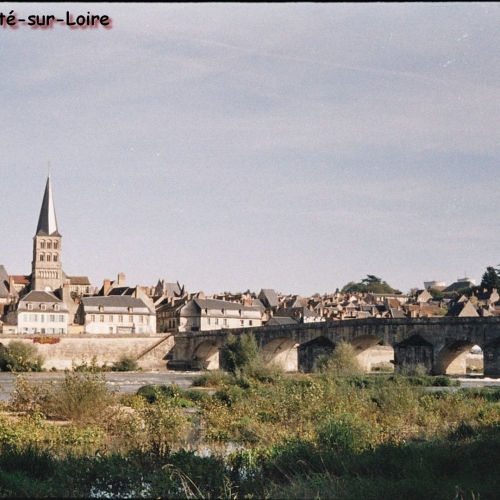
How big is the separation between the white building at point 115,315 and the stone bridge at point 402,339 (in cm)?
1916

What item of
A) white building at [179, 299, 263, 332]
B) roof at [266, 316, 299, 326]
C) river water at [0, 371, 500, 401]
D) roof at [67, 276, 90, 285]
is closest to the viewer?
river water at [0, 371, 500, 401]

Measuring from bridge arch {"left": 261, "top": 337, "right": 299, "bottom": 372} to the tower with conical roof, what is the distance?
52.0 m

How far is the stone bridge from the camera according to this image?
49.8 meters

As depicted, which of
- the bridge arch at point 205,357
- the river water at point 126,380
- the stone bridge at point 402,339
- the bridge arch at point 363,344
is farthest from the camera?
the bridge arch at point 205,357

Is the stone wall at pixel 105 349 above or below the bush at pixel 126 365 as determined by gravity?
above

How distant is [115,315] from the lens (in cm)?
8556

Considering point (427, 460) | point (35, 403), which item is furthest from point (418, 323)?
point (427, 460)

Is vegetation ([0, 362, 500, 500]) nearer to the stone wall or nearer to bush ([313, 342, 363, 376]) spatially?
bush ([313, 342, 363, 376])

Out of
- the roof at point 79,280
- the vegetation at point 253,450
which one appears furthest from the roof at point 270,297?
the vegetation at point 253,450

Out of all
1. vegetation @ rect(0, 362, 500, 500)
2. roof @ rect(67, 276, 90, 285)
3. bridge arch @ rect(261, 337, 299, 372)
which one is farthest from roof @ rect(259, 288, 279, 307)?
vegetation @ rect(0, 362, 500, 500)

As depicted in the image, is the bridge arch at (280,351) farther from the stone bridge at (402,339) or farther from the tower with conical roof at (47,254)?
the tower with conical roof at (47,254)

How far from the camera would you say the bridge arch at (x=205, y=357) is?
76.5 m

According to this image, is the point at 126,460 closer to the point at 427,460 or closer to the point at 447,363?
the point at 427,460

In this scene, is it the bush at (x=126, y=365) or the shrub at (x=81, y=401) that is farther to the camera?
the bush at (x=126, y=365)
